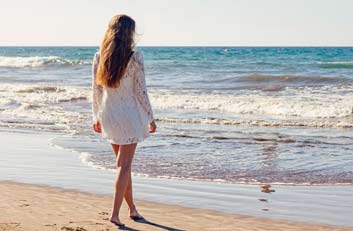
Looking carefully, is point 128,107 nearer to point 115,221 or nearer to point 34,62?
point 115,221

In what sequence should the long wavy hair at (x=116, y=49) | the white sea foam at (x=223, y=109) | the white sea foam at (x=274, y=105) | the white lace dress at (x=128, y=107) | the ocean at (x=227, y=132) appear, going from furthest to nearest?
1. the white sea foam at (x=274, y=105)
2. the white sea foam at (x=223, y=109)
3. the ocean at (x=227, y=132)
4. the white lace dress at (x=128, y=107)
5. the long wavy hair at (x=116, y=49)

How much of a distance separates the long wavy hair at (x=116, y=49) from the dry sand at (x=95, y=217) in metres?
1.23

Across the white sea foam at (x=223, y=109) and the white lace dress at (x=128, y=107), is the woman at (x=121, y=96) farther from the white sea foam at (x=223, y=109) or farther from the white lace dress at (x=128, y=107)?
the white sea foam at (x=223, y=109)

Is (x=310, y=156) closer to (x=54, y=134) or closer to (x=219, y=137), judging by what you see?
(x=219, y=137)

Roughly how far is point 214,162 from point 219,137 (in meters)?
2.81

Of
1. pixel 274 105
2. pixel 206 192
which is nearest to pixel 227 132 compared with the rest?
pixel 274 105

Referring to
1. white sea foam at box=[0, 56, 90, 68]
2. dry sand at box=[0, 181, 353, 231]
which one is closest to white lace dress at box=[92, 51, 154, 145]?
dry sand at box=[0, 181, 353, 231]

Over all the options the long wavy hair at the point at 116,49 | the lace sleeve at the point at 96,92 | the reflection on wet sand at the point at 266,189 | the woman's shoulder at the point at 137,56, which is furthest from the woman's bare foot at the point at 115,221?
the reflection on wet sand at the point at 266,189

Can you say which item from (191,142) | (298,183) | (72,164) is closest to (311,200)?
(298,183)

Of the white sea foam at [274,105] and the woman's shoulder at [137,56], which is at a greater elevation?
the woman's shoulder at [137,56]

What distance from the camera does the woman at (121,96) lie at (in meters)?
5.32

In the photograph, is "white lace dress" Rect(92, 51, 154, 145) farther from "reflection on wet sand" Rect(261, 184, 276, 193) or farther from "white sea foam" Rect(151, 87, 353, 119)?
"white sea foam" Rect(151, 87, 353, 119)

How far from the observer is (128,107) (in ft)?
17.9

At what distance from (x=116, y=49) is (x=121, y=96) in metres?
0.40
